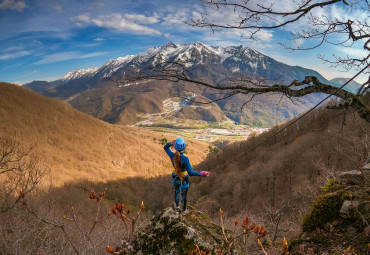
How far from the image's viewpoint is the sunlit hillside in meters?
78.6

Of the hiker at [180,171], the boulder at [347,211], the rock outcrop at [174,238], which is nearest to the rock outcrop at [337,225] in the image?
the boulder at [347,211]

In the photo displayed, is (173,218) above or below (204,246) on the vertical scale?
above

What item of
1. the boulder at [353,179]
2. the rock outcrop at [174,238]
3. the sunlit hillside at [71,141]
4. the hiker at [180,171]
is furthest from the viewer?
the sunlit hillside at [71,141]

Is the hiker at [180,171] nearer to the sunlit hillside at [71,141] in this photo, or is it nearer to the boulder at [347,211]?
the boulder at [347,211]

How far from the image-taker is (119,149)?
11125 cm

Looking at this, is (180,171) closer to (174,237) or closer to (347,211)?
(174,237)

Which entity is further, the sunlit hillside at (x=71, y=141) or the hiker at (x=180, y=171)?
the sunlit hillside at (x=71, y=141)

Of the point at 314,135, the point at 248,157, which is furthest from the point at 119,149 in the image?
the point at 314,135

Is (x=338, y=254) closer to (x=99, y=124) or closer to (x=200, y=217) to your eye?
(x=200, y=217)

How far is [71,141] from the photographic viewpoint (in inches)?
3735

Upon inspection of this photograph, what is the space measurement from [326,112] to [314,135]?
16.9m

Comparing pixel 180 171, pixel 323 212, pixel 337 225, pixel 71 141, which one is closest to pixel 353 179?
pixel 323 212

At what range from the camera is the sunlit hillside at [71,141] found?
258 feet

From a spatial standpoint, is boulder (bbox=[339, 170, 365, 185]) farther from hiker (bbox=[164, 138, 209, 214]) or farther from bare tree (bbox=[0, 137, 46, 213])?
bare tree (bbox=[0, 137, 46, 213])
